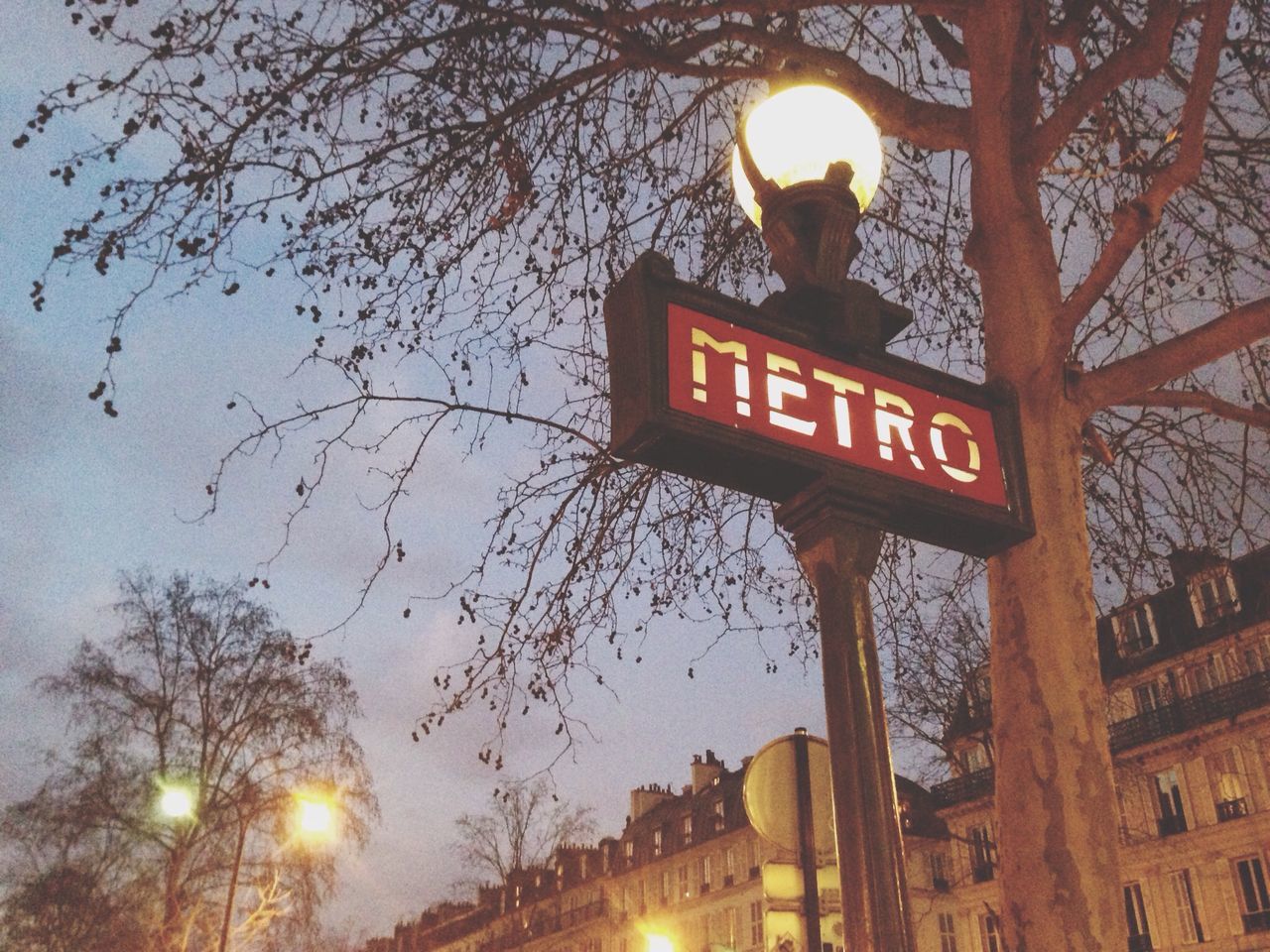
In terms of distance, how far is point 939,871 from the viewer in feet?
144

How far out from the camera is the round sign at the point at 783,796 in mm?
4352

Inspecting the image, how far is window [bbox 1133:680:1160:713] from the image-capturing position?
35.5 m

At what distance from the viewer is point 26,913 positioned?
24391 mm

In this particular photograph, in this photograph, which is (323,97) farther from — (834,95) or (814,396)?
(814,396)

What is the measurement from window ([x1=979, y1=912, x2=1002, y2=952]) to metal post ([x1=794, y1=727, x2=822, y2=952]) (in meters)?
34.5

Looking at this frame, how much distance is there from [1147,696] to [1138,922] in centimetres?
769

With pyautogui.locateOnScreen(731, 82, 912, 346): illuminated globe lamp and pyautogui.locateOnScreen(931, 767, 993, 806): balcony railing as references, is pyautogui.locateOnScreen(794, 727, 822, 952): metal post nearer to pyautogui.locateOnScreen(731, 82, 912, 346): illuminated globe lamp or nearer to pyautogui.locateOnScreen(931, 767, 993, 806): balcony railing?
pyautogui.locateOnScreen(731, 82, 912, 346): illuminated globe lamp

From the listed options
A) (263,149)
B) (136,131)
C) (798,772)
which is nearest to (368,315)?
(263,149)

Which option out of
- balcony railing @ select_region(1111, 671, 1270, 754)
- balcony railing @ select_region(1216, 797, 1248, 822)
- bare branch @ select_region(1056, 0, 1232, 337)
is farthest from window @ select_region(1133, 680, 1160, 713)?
bare branch @ select_region(1056, 0, 1232, 337)

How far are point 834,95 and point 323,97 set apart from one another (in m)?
4.67

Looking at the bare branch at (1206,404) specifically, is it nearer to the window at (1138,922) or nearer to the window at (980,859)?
the window at (1138,922)

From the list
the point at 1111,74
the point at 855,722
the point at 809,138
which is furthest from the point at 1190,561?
the point at 855,722

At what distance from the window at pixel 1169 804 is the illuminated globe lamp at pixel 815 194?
33861 mm

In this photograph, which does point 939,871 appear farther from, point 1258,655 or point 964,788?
point 1258,655
